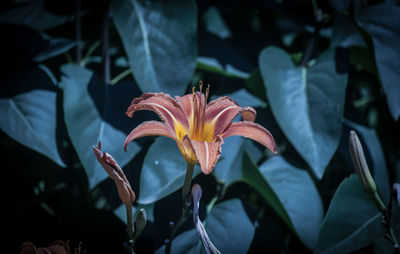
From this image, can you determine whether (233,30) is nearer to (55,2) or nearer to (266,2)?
(266,2)

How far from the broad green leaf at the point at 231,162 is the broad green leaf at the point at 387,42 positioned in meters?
0.26

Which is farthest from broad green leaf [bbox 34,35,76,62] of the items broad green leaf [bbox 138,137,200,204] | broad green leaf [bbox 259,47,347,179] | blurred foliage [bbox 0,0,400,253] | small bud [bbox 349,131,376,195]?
small bud [bbox 349,131,376,195]

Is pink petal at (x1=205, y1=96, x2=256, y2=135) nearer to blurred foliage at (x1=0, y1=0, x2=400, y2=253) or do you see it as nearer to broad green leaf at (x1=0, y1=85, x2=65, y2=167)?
blurred foliage at (x1=0, y1=0, x2=400, y2=253)

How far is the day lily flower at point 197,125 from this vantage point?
39 cm

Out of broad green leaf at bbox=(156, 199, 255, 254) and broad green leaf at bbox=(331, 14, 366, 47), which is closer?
broad green leaf at bbox=(156, 199, 255, 254)

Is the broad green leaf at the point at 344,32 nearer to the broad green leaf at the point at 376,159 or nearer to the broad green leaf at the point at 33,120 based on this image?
the broad green leaf at the point at 376,159

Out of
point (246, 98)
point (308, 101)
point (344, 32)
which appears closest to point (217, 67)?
point (246, 98)

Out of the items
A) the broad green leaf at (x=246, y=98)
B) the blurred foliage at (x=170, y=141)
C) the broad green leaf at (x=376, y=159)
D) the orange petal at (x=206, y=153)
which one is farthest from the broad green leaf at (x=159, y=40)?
the broad green leaf at (x=376, y=159)

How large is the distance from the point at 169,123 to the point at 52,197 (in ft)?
1.42

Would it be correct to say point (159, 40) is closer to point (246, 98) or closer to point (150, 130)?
point (246, 98)

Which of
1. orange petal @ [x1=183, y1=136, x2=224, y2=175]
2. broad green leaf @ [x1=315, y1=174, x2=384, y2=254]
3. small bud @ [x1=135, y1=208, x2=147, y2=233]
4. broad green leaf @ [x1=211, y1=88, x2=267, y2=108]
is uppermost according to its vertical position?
orange petal @ [x1=183, y1=136, x2=224, y2=175]

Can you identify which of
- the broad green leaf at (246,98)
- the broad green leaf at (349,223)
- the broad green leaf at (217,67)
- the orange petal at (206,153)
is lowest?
the broad green leaf at (349,223)

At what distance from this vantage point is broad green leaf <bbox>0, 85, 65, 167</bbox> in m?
0.56

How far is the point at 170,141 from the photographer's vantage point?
24.2 inches
